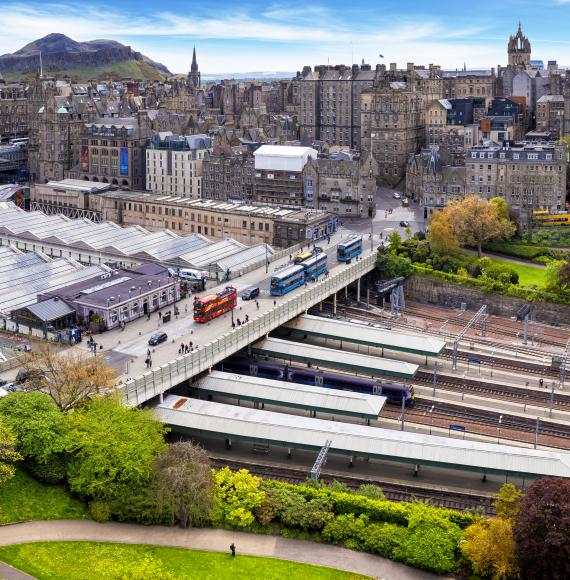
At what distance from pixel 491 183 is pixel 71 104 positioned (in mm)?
85317

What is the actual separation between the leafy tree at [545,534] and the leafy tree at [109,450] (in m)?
23.2

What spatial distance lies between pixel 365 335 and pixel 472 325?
18195 mm

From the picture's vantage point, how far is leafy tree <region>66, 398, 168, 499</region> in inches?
2076

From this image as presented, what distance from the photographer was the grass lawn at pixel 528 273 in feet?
337

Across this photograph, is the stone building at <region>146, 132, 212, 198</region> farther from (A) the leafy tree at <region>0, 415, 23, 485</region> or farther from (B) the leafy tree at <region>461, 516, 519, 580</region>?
(B) the leafy tree at <region>461, 516, 519, 580</region>

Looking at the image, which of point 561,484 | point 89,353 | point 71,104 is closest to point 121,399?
point 89,353

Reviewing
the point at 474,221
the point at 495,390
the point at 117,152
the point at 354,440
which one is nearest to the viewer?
the point at 354,440

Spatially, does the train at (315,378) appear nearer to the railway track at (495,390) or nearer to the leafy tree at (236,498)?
the railway track at (495,390)

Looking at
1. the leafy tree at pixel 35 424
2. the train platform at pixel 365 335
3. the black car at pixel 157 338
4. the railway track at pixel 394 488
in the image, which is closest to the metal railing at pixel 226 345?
the train platform at pixel 365 335

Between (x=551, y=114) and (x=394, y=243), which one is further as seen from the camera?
(x=551, y=114)

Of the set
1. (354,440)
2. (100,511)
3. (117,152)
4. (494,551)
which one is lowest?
(494,551)

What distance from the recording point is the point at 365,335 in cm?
8450

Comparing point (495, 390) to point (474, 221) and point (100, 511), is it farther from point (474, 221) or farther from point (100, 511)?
point (100, 511)

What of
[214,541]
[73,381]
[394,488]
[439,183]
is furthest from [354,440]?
[439,183]
